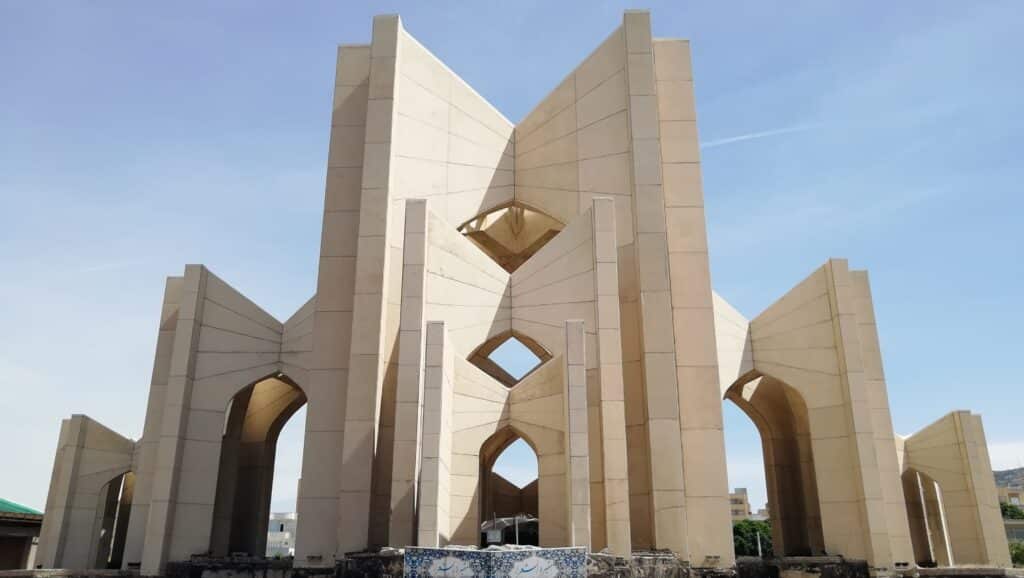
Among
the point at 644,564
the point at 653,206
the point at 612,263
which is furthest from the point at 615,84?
the point at 644,564

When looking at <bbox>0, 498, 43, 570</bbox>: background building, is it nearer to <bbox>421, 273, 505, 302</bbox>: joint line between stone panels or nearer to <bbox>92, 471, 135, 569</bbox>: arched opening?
<bbox>92, 471, 135, 569</bbox>: arched opening

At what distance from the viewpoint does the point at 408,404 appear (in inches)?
679

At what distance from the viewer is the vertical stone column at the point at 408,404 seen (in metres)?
17.0

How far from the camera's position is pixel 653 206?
2081cm

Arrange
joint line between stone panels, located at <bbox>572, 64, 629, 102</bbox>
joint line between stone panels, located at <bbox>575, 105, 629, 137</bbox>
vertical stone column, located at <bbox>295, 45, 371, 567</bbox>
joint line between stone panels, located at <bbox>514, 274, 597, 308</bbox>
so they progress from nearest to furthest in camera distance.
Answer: vertical stone column, located at <bbox>295, 45, 371, 567</bbox>
joint line between stone panels, located at <bbox>514, 274, 597, 308</bbox>
joint line between stone panels, located at <bbox>575, 105, 629, 137</bbox>
joint line between stone panels, located at <bbox>572, 64, 629, 102</bbox>

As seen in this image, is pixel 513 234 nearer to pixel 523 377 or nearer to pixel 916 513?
pixel 523 377

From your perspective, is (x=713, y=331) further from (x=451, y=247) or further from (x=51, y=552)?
(x=51, y=552)

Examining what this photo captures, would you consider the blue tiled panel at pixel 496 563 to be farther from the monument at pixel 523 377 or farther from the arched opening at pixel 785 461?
the arched opening at pixel 785 461

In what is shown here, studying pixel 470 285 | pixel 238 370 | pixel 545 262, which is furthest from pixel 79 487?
pixel 545 262

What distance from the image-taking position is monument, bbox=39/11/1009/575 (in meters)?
18.0

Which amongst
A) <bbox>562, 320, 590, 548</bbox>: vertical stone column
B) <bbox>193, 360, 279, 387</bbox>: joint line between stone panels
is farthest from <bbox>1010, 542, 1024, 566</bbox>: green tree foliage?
<bbox>193, 360, 279, 387</bbox>: joint line between stone panels

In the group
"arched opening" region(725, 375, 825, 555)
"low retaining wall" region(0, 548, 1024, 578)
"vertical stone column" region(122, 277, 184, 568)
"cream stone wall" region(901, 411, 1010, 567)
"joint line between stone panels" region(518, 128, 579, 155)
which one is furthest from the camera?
"cream stone wall" region(901, 411, 1010, 567)

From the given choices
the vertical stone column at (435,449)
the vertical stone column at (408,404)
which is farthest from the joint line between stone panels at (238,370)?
the vertical stone column at (435,449)

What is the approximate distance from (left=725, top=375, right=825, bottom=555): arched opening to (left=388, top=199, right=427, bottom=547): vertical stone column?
10.8 m
